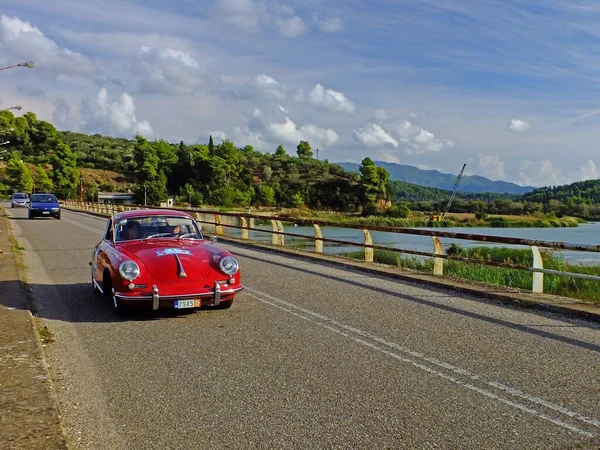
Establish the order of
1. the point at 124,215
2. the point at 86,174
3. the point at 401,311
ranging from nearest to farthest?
the point at 401,311 < the point at 124,215 < the point at 86,174

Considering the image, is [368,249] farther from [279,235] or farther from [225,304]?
[225,304]

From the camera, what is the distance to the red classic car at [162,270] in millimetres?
7918

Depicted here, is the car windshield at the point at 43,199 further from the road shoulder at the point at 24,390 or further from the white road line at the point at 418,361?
the white road line at the point at 418,361

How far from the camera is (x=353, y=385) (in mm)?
5207

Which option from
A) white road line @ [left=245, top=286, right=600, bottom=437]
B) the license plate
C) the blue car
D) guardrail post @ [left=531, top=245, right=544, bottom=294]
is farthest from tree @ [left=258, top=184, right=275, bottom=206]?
the license plate

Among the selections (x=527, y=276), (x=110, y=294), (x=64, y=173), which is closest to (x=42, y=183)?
(x=64, y=173)

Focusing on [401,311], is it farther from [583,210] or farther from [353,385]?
[583,210]

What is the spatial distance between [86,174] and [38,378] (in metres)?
162

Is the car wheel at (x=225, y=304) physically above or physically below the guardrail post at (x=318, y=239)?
below

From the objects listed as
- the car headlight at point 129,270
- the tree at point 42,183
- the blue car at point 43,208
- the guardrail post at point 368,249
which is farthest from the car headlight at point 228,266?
the tree at point 42,183

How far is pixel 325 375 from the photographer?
5516 mm

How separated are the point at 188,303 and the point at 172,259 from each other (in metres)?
0.67

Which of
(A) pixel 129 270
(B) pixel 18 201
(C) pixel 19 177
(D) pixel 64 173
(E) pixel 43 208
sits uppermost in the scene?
(D) pixel 64 173

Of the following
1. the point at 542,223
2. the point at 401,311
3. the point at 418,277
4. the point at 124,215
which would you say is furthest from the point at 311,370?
the point at 542,223
